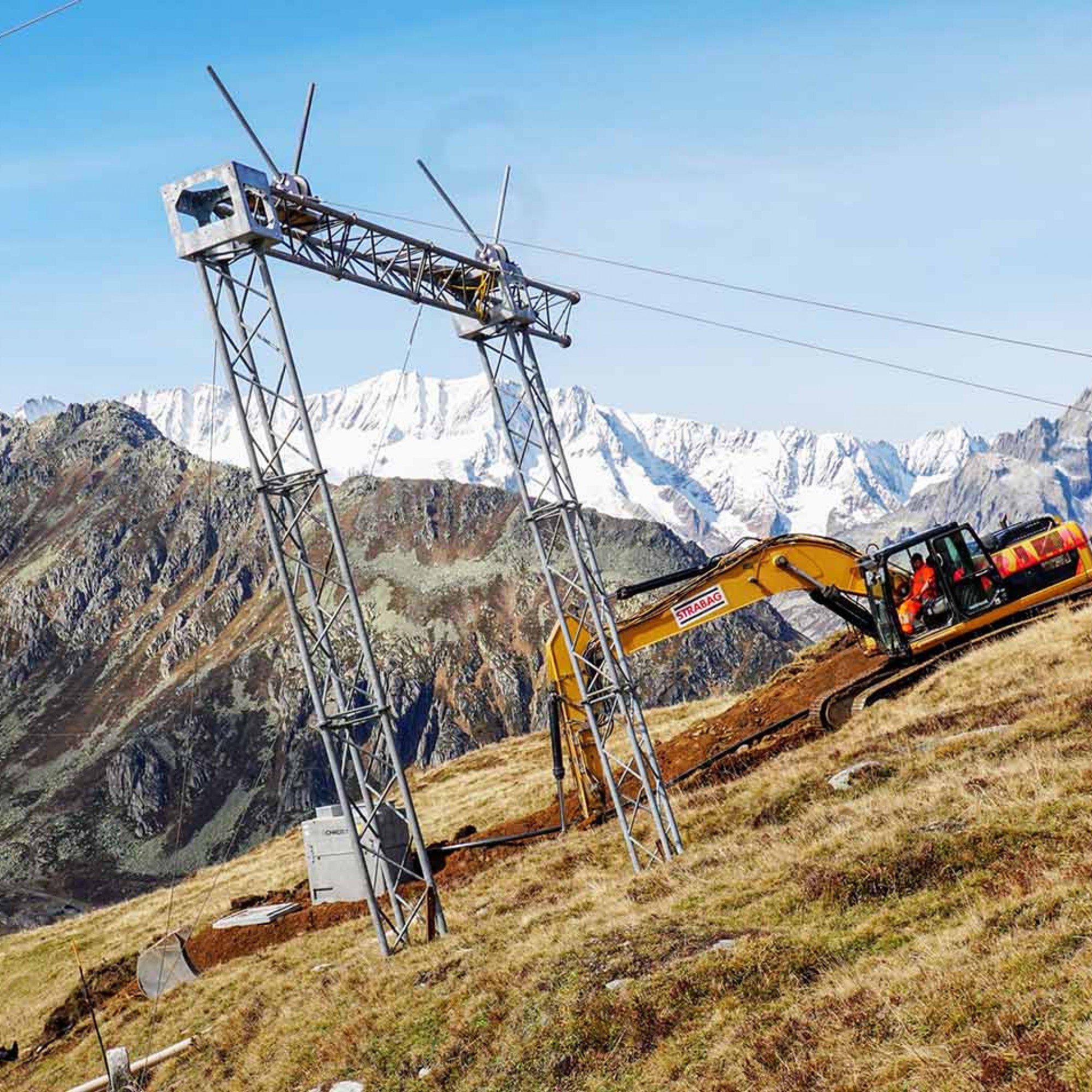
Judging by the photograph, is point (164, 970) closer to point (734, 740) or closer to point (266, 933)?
point (266, 933)

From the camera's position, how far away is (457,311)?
23.1 metres

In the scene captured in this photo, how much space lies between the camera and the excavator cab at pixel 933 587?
28.7 metres

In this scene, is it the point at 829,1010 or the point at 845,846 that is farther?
the point at 845,846

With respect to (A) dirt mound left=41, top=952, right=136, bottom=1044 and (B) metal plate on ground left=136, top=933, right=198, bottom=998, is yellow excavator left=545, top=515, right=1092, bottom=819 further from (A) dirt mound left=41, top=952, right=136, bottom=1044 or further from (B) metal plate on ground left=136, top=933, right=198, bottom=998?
(A) dirt mound left=41, top=952, right=136, bottom=1044

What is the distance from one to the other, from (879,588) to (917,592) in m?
0.95

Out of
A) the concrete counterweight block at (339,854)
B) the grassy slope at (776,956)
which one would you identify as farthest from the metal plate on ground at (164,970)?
the concrete counterweight block at (339,854)

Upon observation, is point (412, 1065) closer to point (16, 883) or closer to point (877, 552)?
point (877, 552)

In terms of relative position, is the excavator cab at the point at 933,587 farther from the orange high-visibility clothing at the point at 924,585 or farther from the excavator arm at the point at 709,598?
the excavator arm at the point at 709,598

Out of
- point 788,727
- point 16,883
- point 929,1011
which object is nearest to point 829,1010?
point 929,1011

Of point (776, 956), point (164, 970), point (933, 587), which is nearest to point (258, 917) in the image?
point (164, 970)

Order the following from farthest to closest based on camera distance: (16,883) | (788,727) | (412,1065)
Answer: (16,883)
(788,727)
(412,1065)

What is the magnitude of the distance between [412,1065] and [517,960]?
242cm

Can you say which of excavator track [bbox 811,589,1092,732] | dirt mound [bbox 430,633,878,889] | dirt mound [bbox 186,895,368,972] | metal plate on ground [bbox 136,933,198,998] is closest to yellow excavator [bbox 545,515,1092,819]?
excavator track [bbox 811,589,1092,732]

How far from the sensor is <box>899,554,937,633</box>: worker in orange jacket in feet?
95.2
